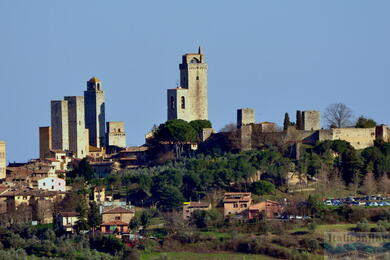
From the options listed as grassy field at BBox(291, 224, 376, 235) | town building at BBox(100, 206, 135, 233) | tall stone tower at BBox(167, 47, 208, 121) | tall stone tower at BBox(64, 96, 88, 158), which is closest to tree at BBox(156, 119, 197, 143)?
tall stone tower at BBox(167, 47, 208, 121)

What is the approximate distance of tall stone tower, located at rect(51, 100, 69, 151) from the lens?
7494 centimetres

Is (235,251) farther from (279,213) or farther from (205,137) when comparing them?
(205,137)

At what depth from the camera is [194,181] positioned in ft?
217

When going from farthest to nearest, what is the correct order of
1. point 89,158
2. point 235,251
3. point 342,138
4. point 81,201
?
point 89,158 < point 342,138 < point 81,201 < point 235,251

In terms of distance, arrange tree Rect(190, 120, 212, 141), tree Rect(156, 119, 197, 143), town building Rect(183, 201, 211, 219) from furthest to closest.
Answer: tree Rect(190, 120, 212, 141) < tree Rect(156, 119, 197, 143) < town building Rect(183, 201, 211, 219)

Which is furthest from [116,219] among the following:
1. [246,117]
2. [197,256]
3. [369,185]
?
[246,117]

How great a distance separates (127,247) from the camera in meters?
59.8

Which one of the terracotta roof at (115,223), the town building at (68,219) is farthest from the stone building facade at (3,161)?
the terracotta roof at (115,223)

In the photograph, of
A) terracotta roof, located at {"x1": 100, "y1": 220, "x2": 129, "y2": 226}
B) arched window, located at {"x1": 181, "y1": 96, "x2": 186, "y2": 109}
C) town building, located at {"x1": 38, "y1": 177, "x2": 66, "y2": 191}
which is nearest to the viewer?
terracotta roof, located at {"x1": 100, "y1": 220, "x2": 129, "y2": 226}

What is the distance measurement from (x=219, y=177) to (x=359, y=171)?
17.3 feet

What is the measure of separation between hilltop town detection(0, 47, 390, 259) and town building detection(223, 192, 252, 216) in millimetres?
50

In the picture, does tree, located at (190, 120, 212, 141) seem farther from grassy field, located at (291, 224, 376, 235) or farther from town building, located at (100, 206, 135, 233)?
grassy field, located at (291, 224, 376, 235)

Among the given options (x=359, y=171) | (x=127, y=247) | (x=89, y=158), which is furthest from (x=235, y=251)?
(x=89, y=158)

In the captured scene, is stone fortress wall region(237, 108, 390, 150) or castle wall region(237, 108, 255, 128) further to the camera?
castle wall region(237, 108, 255, 128)
